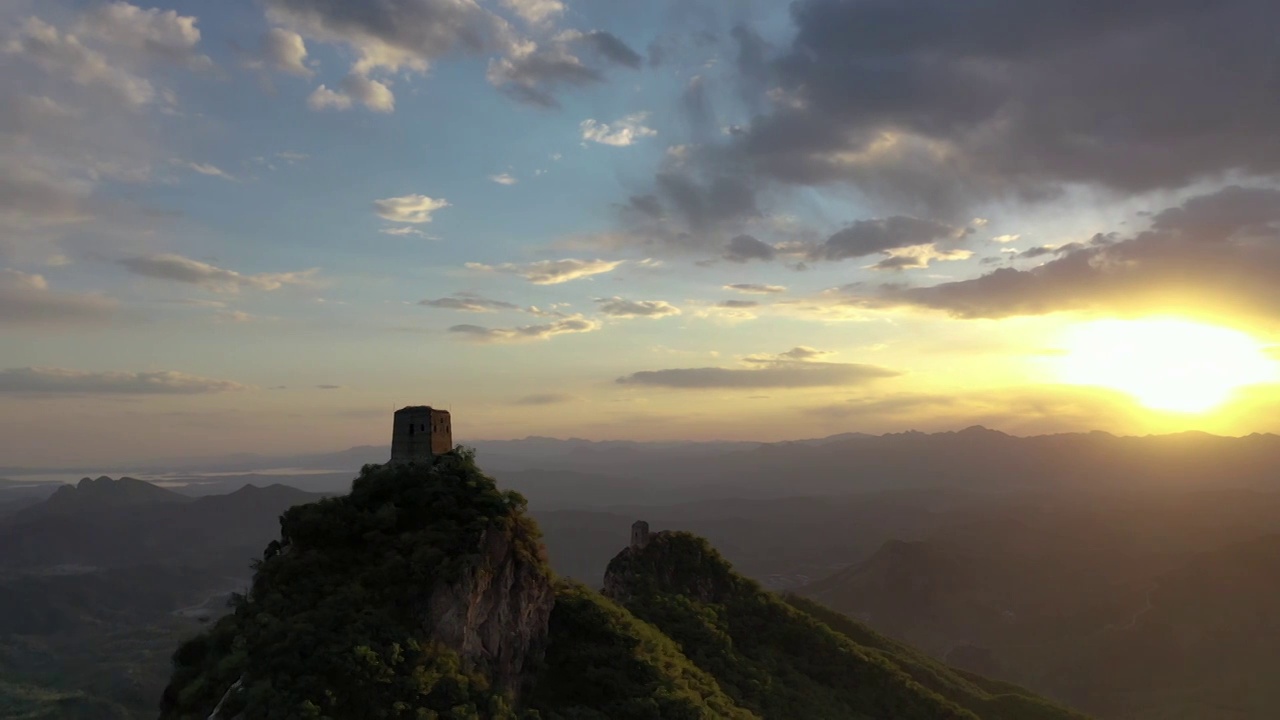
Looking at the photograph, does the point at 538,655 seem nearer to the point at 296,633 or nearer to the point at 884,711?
the point at 296,633

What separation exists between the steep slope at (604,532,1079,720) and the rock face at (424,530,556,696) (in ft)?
64.7

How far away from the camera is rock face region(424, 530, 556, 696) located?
116 feet

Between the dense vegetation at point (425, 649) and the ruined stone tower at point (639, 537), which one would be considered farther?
the ruined stone tower at point (639, 537)

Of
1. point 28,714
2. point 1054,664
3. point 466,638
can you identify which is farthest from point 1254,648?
point 28,714

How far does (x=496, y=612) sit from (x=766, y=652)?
33180 mm

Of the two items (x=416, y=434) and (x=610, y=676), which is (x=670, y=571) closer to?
(x=610, y=676)

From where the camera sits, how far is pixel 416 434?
47.5 meters

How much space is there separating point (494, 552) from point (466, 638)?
14.7 feet

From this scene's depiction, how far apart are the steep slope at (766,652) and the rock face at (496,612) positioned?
1973 centimetres

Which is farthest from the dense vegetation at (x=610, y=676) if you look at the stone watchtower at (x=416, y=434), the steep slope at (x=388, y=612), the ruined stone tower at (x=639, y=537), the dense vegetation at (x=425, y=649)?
the ruined stone tower at (x=639, y=537)

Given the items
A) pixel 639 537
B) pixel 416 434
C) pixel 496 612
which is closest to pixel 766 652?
pixel 639 537

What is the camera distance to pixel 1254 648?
127 metres

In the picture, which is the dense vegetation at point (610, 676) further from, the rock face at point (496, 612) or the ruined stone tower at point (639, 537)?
the ruined stone tower at point (639, 537)

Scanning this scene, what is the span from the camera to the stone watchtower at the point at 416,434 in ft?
155
